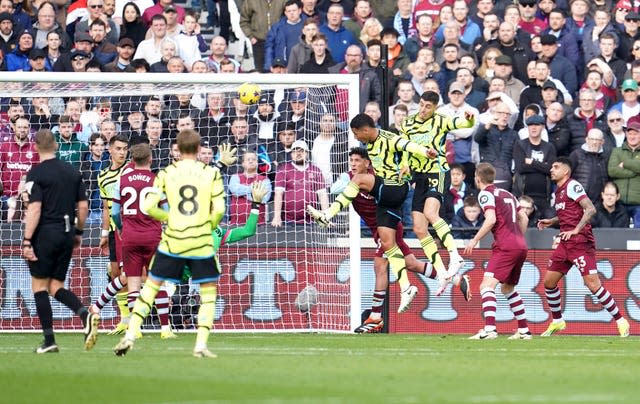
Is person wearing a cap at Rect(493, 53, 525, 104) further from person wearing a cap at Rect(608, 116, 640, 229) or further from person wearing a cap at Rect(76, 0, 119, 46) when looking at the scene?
person wearing a cap at Rect(76, 0, 119, 46)

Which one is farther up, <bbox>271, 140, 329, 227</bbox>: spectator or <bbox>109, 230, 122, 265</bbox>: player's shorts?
<bbox>271, 140, 329, 227</bbox>: spectator

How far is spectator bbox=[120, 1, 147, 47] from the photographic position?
77.8 ft

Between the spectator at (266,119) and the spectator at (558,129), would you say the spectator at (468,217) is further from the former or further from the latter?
the spectator at (266,119)

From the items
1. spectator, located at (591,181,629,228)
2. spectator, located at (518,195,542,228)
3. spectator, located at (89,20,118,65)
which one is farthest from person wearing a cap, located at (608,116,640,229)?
spectator, located at (89,20,118,65)

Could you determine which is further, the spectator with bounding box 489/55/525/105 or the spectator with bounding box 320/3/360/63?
the spectator with bounding box 320/3/360/63

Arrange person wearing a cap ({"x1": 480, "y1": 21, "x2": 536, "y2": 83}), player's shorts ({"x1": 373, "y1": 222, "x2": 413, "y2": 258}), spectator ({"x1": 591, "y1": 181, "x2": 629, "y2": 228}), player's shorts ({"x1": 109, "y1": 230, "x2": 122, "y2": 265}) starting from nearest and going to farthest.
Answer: player's shorts ({"x1": 109, "y1": 230, "x2": 122, "y2": 265}), player's shorts ({"x1": 373, "y1": 222, "x2": 413, "y2": 258}), spectator ({"x1": 591, "y1": 181, "x2": 629, "y2": 228}), person wearing a cap ({"x1": 480, "y1": 21, "x2": 536, "y2": 83})

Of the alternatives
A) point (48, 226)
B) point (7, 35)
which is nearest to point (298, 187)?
point (48, 226)

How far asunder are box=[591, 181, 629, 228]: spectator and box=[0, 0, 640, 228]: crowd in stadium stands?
24mm

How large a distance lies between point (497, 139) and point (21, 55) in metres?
7.86

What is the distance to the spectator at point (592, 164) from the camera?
2064 centimetres

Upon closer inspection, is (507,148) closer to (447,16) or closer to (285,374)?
(447,16)

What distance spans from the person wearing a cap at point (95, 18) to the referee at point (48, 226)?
9743 mm

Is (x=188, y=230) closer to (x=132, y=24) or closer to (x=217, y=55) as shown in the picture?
(x=217, y=55)

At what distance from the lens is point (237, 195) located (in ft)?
64.7
